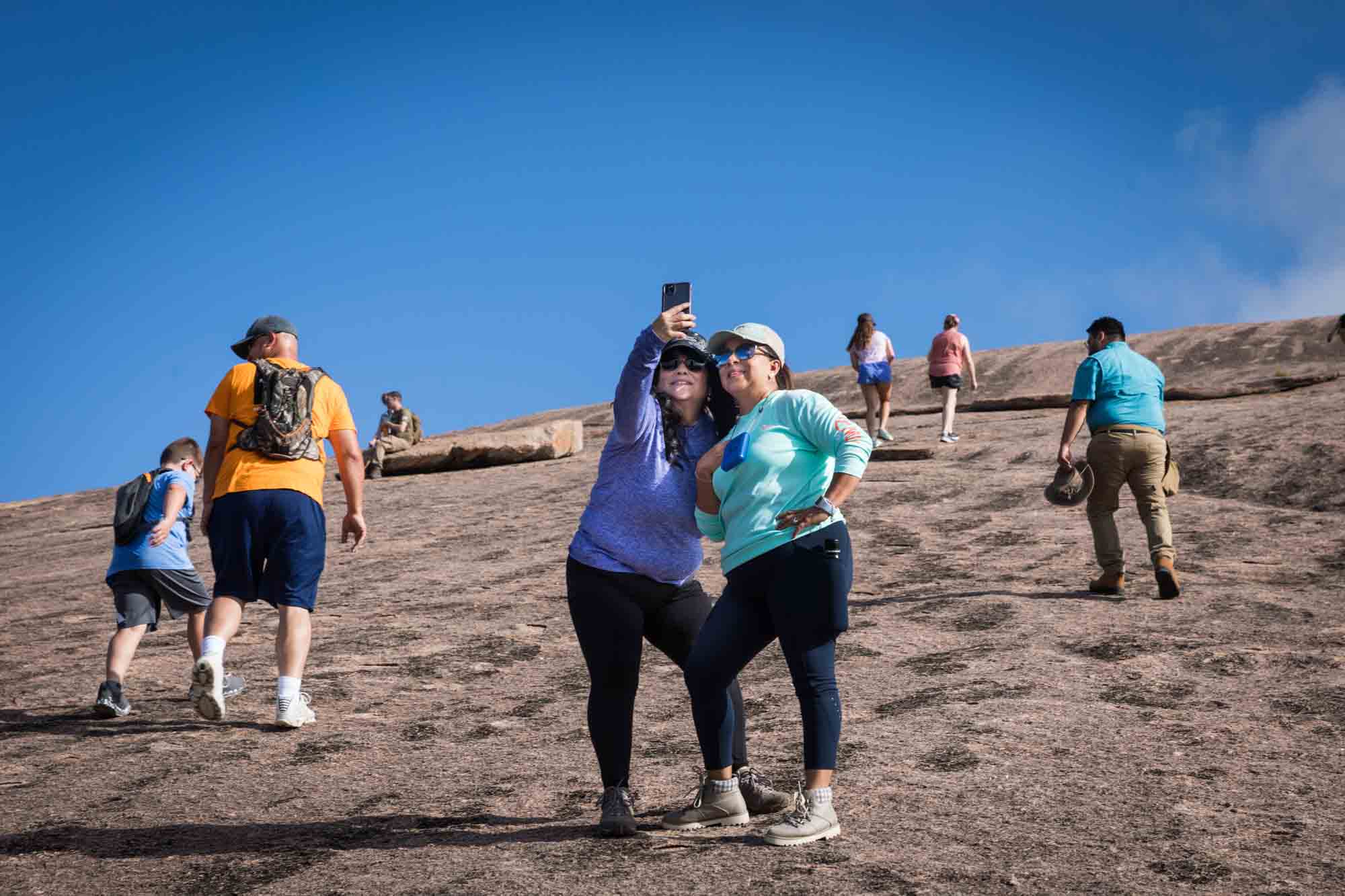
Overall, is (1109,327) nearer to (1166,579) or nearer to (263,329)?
(1166,579)

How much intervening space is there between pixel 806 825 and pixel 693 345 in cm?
165

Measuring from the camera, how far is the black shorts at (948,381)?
54.1 ft

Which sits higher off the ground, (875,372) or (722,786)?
(875,372)

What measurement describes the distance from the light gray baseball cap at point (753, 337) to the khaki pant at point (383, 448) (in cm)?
1634

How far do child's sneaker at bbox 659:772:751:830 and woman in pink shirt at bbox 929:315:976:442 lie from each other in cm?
1284

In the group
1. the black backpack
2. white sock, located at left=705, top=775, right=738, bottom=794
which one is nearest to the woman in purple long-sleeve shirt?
white sock, located at left=705, top=775, right=738, bottom=794

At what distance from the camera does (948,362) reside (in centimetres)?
1638

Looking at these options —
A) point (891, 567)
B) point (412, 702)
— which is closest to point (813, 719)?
point (412, 702)

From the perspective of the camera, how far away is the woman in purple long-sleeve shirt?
160 inches

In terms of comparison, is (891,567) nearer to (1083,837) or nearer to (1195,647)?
(1195,647)

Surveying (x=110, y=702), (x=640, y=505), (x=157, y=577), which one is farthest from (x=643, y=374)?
(x=110, y=702)

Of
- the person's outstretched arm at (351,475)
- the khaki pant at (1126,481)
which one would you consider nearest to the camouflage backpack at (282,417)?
the person's outstretched arm at (351,475)

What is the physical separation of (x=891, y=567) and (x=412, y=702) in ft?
15.5

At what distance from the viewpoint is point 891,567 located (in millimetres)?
10047
